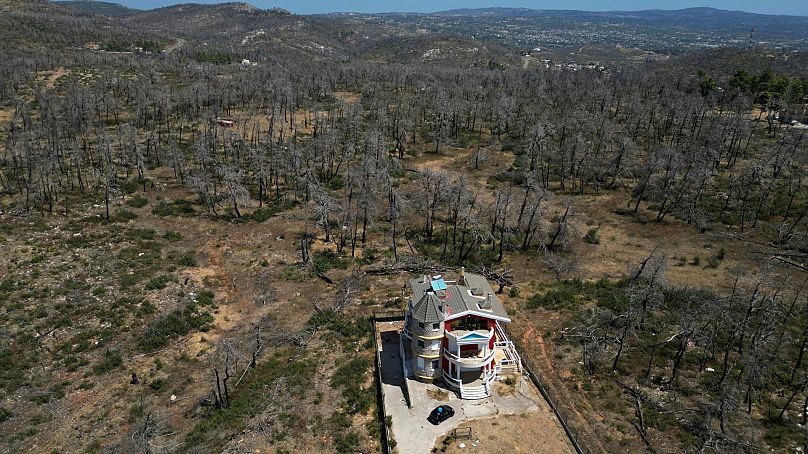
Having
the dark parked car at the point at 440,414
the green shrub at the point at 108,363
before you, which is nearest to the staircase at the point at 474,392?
the dark parked car at the point at 440,414

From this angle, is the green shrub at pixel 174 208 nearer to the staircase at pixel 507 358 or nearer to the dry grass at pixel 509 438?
the staircase at pixel 507 358

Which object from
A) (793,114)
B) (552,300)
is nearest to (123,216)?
(552,300)

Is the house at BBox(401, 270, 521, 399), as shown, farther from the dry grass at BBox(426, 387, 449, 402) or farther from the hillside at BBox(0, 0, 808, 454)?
the dry grass at BBox(426, 387, 449, 402)

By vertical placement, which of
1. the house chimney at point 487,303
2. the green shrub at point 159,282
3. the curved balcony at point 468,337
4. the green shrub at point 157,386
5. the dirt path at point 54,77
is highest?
the dirt path at point 54,77

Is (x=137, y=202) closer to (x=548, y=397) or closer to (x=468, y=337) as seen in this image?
(x=468, y=337)

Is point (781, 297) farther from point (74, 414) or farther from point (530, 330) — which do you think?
point (74, 414)

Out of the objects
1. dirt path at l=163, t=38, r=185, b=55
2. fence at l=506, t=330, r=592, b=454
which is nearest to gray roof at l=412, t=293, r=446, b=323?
fence at l=506, t=330, r=592, b=454

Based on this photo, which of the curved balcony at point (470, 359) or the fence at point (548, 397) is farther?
the curved balcony at point (470, 359)
